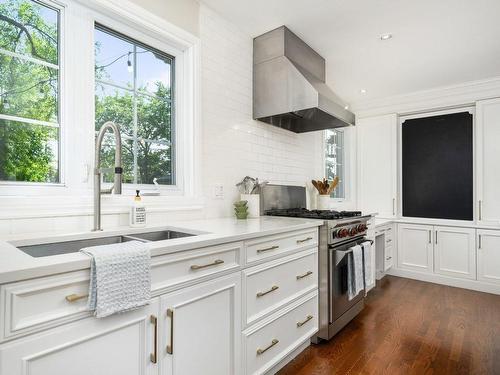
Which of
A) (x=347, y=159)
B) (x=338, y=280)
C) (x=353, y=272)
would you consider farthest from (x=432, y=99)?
(x=338, y=280)

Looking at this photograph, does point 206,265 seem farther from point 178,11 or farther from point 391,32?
point 391,32

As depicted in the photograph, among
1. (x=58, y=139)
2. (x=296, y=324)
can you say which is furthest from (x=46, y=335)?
(x=296, y=324)

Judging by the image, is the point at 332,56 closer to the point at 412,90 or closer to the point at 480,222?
the point at 412,90

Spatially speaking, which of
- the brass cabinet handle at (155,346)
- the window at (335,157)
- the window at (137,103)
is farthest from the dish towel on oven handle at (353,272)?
the window at (335,157)

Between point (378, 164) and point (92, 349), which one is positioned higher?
point (378, 164)

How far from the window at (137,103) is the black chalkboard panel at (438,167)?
139 inches

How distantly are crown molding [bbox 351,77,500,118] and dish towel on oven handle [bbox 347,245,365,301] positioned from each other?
2.72 metres

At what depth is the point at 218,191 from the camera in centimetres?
235

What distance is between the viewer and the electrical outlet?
7.63 feet

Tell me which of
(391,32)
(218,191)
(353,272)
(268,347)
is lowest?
(268,347)

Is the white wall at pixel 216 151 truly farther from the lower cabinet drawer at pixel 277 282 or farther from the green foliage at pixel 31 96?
the lower cabinet drawer at pixel 277 282

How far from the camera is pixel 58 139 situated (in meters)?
1.59

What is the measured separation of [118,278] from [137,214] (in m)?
0.76

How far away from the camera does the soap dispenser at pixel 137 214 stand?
1705 mm
